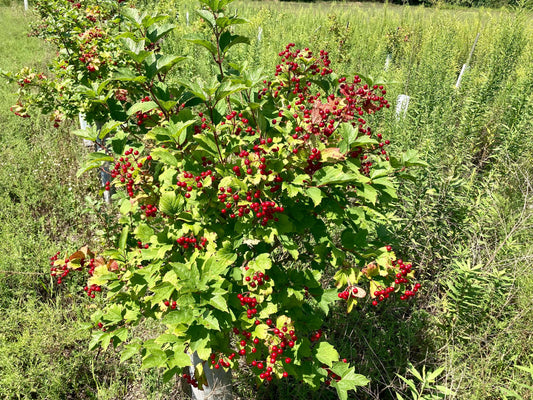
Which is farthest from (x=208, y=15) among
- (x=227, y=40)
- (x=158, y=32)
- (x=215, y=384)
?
(x=215, y=384)

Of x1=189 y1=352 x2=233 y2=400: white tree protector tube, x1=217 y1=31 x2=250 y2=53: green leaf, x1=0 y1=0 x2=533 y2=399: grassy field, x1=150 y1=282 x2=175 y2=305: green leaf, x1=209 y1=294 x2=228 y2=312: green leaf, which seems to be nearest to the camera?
x1=209 y1=294 x2=228 y2=312: green leaf

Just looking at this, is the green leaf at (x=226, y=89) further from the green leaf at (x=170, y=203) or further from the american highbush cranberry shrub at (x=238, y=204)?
the green leaf at (x=170, y=203)

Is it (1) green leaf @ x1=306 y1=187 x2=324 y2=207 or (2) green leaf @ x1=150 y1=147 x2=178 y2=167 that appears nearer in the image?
(1) green leaf @ x1=306 y1=187 x2=324 y2=207

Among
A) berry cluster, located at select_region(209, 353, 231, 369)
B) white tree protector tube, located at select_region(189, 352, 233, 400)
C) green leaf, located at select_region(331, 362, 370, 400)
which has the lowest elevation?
white tree protector tube, located at select_region(189, 352, 233, 400)

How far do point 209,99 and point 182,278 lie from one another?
31.1 inches

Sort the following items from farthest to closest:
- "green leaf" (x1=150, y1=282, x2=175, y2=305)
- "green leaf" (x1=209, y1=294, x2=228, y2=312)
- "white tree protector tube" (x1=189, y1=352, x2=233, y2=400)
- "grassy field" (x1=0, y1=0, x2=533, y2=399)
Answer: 1. "grassy field" (x1=0, y1=0, x2=533, y2=399)
2. "white tree protector tube" (x1=189, y1=352, x2=233, y2=400)
3. "green leaf" (x1=150, y1=282, x2=175, y2=305)
4. "green leaf" (x1=209, y1=294, x2=228, y2=312)

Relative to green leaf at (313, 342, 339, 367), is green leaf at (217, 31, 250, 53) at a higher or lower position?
higher

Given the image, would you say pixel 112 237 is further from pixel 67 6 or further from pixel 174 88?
pixel 67 6

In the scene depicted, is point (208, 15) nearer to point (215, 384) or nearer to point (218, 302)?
point (218, 302)

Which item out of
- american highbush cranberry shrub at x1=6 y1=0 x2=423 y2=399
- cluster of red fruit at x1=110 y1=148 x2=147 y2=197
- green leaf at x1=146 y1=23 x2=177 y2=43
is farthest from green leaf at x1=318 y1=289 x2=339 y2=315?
green leaf at x1=146 y1=23 x2=177 y2=43

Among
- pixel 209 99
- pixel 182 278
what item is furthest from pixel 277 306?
pixel 209 99

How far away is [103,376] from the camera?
2.61 metres

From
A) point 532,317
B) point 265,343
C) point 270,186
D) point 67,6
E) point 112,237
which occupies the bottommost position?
point 532,317

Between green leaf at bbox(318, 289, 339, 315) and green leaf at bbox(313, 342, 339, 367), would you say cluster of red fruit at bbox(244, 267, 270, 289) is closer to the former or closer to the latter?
green leaf at bbox(318, 289, 339, 315)
